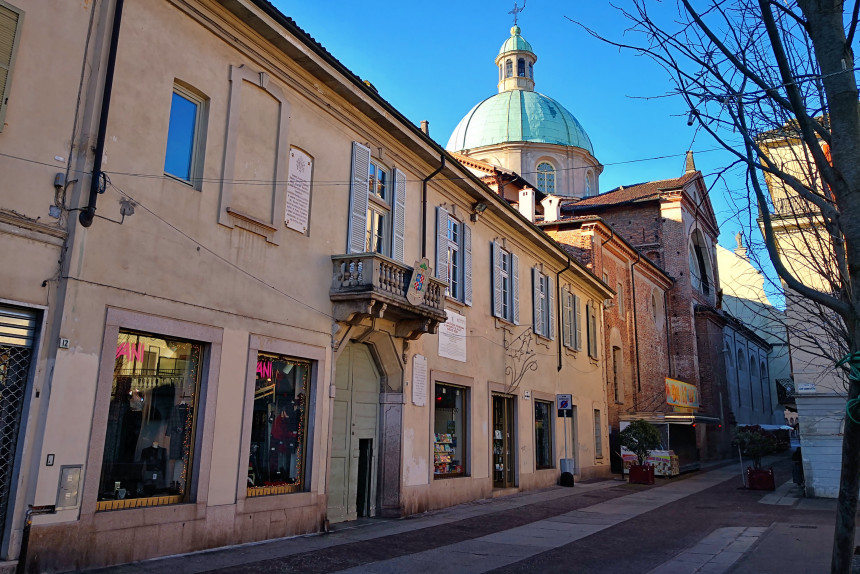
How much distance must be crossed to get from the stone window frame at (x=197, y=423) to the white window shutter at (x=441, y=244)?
7.06 metres

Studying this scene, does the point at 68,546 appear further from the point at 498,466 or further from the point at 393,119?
the point at 498,466

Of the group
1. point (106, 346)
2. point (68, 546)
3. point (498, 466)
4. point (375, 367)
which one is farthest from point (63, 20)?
point (498, 466)

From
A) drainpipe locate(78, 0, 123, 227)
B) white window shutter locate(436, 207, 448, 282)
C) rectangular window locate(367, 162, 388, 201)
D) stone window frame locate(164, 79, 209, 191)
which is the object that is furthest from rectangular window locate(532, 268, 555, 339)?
drainpipe locate(78, 0, 123, 227)

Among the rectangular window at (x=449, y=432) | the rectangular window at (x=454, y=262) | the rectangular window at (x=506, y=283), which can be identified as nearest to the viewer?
the rectangular window at (x=449, y=432)

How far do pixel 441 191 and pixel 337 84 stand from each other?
4.63 metres

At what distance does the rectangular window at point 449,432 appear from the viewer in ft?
51.0

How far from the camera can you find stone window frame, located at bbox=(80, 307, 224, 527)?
7883 mm

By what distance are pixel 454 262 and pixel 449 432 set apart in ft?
13.6

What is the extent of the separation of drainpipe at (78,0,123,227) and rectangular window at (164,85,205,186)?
1.10 m

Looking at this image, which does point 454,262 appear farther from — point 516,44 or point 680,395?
point 516,44

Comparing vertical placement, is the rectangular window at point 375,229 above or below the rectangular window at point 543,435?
above

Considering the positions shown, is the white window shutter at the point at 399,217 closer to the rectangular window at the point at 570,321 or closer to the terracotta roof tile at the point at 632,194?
the rectangular window at the point at 570,321

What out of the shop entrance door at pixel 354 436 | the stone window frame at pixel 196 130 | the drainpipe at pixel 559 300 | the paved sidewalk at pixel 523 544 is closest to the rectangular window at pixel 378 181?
the shop entrance door at pixel 354 436

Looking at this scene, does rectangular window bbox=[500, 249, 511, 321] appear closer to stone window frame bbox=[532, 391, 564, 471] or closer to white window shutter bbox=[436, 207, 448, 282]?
stone window frame bbox=[532, 391, 564, 471]
